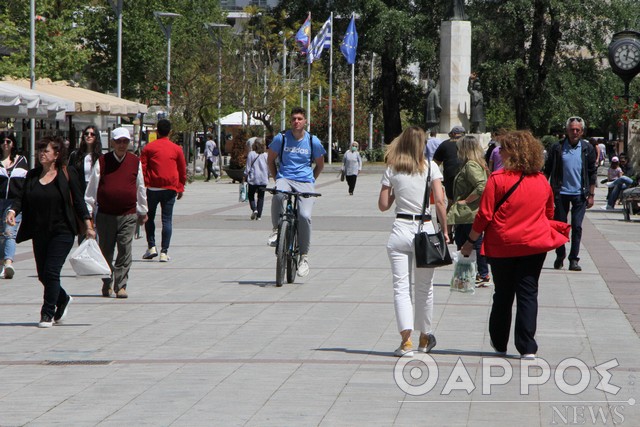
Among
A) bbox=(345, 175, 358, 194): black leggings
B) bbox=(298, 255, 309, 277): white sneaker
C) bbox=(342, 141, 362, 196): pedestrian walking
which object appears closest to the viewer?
bbox=(298, 255, 309, 277): white sneaker

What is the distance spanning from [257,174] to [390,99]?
3505 centimetres

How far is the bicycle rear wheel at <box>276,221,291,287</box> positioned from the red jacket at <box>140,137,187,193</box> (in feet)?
9.57

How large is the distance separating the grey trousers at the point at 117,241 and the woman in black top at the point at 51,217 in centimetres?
167

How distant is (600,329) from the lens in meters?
9.68

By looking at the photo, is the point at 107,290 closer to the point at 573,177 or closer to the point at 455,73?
the point at 573,177

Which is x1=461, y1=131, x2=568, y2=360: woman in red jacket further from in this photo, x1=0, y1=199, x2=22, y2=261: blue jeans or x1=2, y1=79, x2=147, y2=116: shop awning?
x1=2, y1=79, x2=147, y2=116: shop awning

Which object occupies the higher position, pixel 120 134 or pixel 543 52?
pixel 543 52

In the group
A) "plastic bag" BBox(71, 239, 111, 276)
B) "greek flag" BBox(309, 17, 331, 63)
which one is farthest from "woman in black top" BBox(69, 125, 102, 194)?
"greek flag" BBox(309, 17, 331, 63)

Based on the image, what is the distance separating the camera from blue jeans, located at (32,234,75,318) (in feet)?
32.2

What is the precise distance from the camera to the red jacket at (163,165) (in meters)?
15.2

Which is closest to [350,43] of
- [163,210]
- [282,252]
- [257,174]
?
[257,174]

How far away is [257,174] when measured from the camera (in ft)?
76.8

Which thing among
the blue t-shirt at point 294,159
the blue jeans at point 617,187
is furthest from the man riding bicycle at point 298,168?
the blue jeans at point 617,187

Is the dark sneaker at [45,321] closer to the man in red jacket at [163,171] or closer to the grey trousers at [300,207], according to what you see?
the grey trousers at [300,207]
